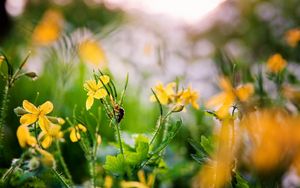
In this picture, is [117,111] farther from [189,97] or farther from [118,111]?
[189,97]

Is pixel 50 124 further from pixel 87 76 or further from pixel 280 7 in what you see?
pixel 280 7

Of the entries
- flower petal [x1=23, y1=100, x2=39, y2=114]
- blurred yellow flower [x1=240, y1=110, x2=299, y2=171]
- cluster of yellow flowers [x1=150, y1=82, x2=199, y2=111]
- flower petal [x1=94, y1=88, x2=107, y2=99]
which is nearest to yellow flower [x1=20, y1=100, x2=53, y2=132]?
flower petal [x1=23, y1=100, x2=39, y2=114]

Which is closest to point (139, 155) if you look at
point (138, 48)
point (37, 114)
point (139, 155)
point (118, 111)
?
point (139, 155)

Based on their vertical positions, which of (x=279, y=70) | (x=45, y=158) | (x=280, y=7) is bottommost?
(x=280, y=7)

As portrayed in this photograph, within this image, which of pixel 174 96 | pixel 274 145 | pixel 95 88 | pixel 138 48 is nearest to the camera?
pixel 274 145

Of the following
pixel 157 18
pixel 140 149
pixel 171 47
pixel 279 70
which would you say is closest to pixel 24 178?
pixel 140 149

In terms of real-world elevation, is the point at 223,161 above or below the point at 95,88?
below
